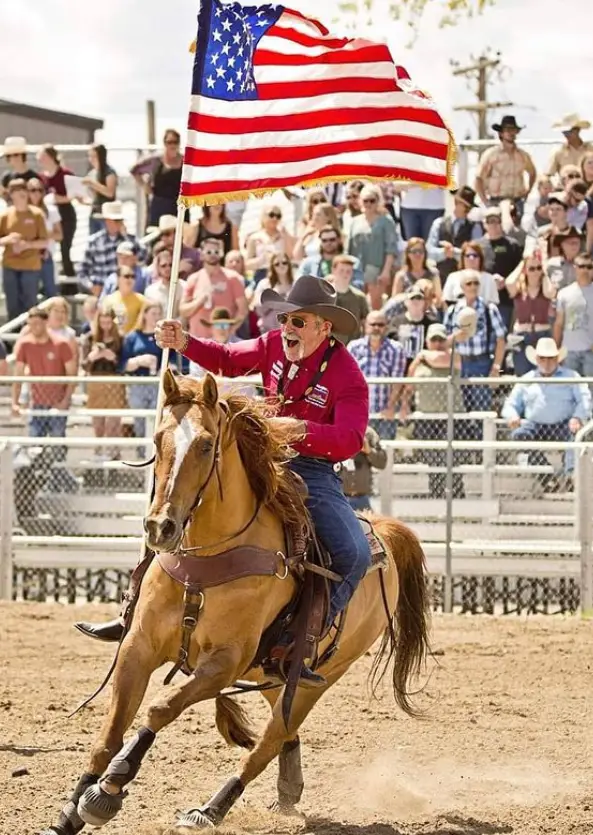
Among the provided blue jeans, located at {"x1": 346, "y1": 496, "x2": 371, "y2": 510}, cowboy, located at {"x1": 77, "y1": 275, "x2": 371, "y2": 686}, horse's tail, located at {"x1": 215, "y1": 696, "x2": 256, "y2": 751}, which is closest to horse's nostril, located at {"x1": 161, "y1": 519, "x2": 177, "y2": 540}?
cowboy, located at {"x1": 77, "y1": 275, "x2": 371, "y2": 686}

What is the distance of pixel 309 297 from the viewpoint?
6598mm

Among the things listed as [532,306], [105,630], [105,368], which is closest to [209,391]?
[105,630]

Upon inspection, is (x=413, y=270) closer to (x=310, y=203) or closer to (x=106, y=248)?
(x=310, y=203)

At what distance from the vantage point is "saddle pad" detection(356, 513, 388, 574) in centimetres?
730

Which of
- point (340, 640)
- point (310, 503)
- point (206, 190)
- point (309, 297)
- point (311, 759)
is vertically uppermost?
point (206, 190)

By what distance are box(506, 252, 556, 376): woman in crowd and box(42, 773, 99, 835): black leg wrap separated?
928 centimetres

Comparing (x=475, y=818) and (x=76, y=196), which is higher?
(x=76, y=196)

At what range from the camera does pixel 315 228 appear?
51.8 ft

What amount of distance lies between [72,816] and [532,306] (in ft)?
31.6

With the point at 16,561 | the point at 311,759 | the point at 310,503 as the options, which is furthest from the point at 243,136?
the point at 16,561

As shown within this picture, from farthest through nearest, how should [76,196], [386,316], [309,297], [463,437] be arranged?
1. [76,196]
2. [386,316]
3. [463,437]
4. [309,297]

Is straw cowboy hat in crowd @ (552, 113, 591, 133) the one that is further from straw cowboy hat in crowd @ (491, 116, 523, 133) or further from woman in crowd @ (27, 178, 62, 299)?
woman in crowd @ (27, 178, 62, 299)

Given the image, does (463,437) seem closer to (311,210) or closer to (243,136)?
(311,210)

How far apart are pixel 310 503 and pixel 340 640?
2.69 feet
